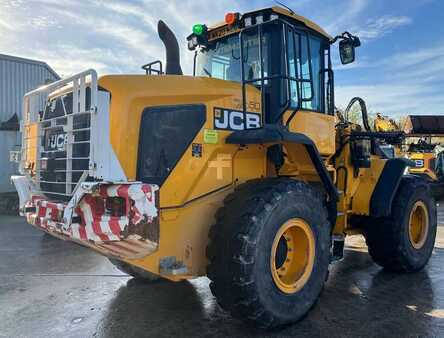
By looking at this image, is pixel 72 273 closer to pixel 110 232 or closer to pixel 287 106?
pixel 110 232

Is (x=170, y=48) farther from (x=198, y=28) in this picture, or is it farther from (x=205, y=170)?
(x=205, y=170)

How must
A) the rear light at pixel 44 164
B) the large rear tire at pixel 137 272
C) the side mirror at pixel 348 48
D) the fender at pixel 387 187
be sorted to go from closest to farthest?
1. the rear light at pixel 44 164
2. the large rear tire at pixel 137 272
3. the side mirror at pixel 348 48
4. the fender at pixel 387 187

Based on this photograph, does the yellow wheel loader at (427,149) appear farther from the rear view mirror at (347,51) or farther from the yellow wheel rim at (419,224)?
the rear view mirror at (347,51)

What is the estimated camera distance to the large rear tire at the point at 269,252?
3.57m

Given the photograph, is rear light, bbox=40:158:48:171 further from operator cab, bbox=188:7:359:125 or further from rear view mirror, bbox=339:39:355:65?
rear view mirror, bbox=339:39:355:65

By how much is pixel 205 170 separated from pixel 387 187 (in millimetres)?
2868

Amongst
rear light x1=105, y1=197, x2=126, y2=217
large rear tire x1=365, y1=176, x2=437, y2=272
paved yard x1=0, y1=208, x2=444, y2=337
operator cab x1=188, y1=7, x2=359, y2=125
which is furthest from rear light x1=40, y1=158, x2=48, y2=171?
large rear tire x1=365, y1=176, x2=437, y2=272

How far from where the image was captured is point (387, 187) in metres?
5.70

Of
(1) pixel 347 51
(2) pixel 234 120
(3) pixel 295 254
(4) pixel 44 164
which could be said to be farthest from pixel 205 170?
(1) pixel 347 51

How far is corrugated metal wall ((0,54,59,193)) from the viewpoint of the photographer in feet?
47.7

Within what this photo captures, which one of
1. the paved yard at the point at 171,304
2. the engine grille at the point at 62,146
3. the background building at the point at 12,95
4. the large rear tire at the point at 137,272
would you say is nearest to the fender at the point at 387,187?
the paved yard at the point at 171,304

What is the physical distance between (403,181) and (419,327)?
8.52 feet

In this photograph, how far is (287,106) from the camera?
14.1 feet

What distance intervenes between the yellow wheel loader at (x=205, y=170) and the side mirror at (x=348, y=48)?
1.41 feet
